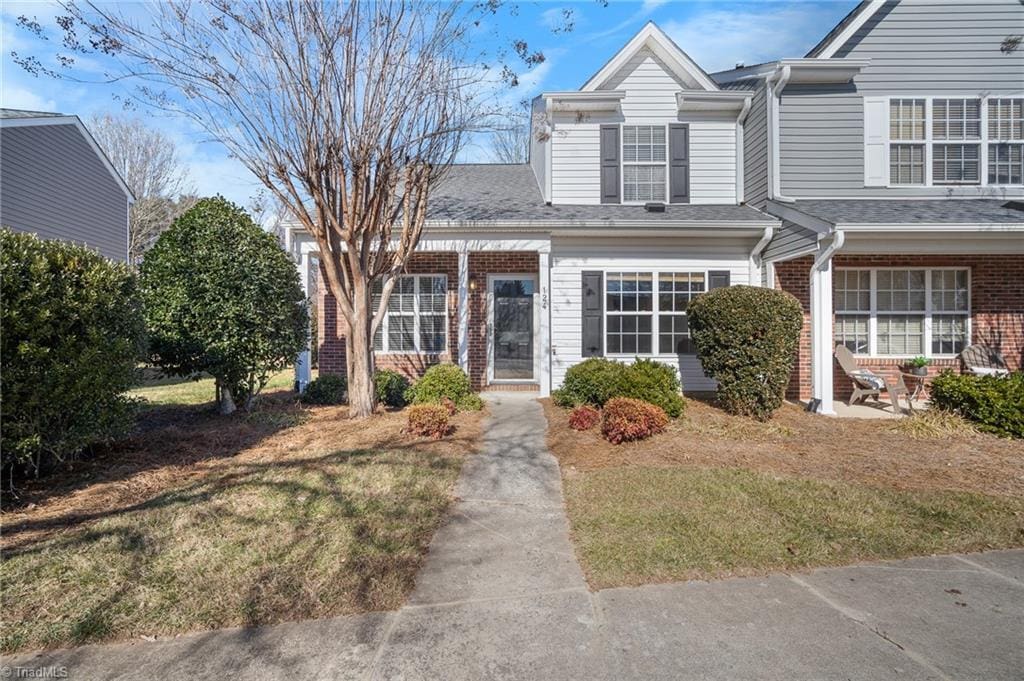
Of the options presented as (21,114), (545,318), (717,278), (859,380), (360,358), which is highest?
(21,114)

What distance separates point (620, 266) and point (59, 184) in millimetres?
16157

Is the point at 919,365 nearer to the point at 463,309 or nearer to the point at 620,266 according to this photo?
the point at 620,266

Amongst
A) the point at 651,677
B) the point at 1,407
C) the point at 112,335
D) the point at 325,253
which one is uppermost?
the point at 325,253

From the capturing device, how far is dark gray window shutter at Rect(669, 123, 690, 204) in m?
10.6

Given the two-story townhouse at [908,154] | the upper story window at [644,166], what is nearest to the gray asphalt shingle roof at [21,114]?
the upper story window at [644,166]

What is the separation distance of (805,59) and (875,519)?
8.81 metres

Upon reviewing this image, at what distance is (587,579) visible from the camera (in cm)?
327

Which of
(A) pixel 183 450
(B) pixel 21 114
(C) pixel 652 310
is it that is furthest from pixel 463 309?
(B) pixel 21 114

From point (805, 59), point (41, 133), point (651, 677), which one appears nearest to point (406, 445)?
point (651, 677)

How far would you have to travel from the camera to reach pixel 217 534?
379 cm

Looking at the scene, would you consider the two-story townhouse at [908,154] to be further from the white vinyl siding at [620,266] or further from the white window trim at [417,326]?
the white window trim at [417,326]

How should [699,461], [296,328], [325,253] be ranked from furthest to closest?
1. [296,328]
2. [325,253]
3. [699,461]

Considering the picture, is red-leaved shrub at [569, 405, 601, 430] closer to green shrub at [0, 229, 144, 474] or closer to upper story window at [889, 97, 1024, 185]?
green shrub at [0, 229, 144, 474]

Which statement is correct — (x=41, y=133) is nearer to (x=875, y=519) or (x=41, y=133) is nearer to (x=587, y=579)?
(x=587, y=579)
